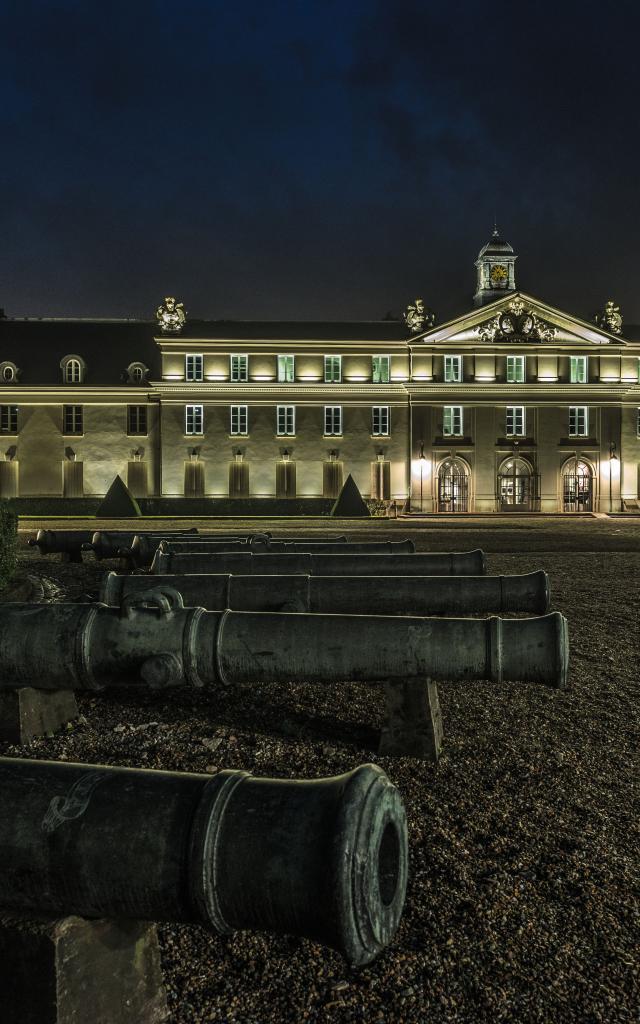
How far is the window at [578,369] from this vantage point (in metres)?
46.6

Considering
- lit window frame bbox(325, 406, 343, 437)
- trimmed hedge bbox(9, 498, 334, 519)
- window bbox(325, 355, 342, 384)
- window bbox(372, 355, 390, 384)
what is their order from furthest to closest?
window bbox(325, 355, 342, 384)
window bbox(372, 355, 390, 384)
lit window frame bbox(325, 406, 343, 437)
trimmed hedge bbox(9, 498, 334, 519)

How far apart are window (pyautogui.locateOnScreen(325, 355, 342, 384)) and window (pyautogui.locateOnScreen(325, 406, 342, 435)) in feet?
6.26

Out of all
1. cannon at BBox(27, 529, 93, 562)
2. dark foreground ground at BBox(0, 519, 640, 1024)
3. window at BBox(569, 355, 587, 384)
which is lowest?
dark foreground ground at BBox(0, 519, 640, 1024)

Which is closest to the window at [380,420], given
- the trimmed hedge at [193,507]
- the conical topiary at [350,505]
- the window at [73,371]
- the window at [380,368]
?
the window at [380,368]

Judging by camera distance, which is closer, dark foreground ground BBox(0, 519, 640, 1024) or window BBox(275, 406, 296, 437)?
dark foreground ground BBox(0, 519, 640, 1024)

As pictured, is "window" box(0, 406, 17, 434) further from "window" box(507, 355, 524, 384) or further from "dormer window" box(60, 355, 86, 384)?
"window" box(507, 355, 524, 384)

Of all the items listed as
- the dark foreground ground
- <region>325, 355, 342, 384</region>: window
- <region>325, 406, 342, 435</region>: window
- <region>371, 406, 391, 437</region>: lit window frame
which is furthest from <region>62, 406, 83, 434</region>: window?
the dark foreground ground

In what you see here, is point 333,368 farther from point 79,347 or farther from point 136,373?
point 79,347

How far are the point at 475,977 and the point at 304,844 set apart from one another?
3.91ft

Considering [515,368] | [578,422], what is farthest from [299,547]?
[578,422]

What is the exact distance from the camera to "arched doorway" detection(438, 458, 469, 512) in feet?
151

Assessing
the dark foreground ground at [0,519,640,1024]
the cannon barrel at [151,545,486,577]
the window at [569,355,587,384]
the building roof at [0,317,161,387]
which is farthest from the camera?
the building roof at [0,317,161,387]

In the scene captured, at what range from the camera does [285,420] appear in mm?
46469

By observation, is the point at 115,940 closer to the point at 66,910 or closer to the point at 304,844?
the point at 66,910
